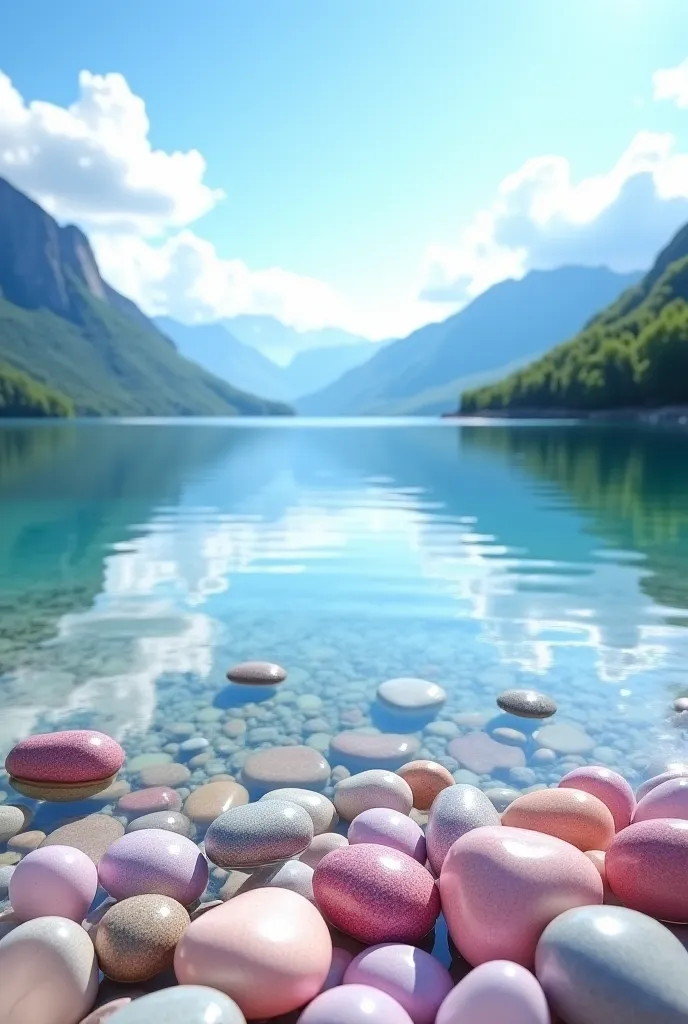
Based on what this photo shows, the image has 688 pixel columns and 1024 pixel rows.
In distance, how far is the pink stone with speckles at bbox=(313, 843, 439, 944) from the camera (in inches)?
156

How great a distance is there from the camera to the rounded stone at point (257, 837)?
4.79 metres

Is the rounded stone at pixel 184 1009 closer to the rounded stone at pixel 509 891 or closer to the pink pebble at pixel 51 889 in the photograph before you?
the rounded stone at pixel 509 891

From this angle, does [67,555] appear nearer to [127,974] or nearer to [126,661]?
[126,661]

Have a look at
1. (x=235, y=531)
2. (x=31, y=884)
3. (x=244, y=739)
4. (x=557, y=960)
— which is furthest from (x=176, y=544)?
(x=557, y=960)

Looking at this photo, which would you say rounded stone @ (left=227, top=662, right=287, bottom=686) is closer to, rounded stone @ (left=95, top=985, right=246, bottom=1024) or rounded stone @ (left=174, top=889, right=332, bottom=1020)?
rounded stone @ (left=174, top=889, right=332, bottom=1020)

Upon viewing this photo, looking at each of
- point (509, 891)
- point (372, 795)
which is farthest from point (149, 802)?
point (509, 891)

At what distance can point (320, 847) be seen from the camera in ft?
16.2

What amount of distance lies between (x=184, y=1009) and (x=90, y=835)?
2.66 meters

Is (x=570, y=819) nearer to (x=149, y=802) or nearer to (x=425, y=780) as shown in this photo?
(x=425, y=780)

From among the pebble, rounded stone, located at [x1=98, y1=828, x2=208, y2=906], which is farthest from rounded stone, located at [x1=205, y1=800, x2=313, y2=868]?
the pebble

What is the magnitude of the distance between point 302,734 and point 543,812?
300 centimetres

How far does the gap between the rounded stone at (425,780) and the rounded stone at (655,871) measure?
181 cm

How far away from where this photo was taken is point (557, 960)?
3295 mm

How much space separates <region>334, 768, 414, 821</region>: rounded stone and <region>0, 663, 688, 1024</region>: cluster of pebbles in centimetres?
2
